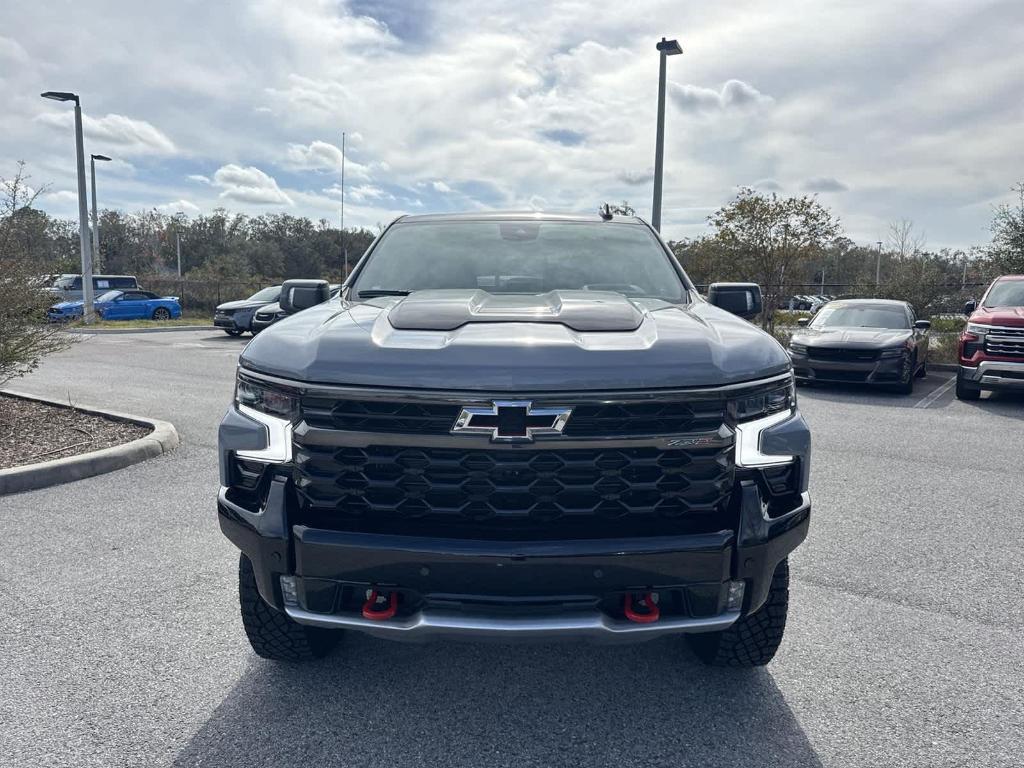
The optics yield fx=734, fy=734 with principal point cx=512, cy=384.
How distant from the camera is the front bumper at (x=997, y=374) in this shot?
9.62 meters

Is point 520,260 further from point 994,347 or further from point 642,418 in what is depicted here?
point 994,347

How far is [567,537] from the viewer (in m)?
2.20

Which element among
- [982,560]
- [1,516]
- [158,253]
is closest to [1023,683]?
[982,560]

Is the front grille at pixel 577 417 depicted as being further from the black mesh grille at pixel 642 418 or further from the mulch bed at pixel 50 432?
the mulch bed at pixel 50 432

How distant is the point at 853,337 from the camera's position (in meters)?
11.0

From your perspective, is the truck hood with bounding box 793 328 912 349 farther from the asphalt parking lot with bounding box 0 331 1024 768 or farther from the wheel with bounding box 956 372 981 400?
the asphalt parking lot with bounding box 0 331 1024 768

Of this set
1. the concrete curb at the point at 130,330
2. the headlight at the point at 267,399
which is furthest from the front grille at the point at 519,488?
the concrete curb at the point at 130,330

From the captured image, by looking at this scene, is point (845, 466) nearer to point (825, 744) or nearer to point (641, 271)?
point (641, 271)

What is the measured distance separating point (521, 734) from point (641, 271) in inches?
85.6

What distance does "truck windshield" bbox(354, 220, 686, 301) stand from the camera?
3477 mm

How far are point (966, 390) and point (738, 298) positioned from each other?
28.3 feet

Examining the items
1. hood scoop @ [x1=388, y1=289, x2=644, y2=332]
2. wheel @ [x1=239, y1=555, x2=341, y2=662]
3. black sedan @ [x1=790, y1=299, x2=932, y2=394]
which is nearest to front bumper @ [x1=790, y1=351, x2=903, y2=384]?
black sedan @ [x1=790, y1=299, x2=932, y2=394]

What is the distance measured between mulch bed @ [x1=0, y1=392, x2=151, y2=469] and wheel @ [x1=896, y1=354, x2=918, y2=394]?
9916 millimetres

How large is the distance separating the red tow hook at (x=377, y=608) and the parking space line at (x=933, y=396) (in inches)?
378
